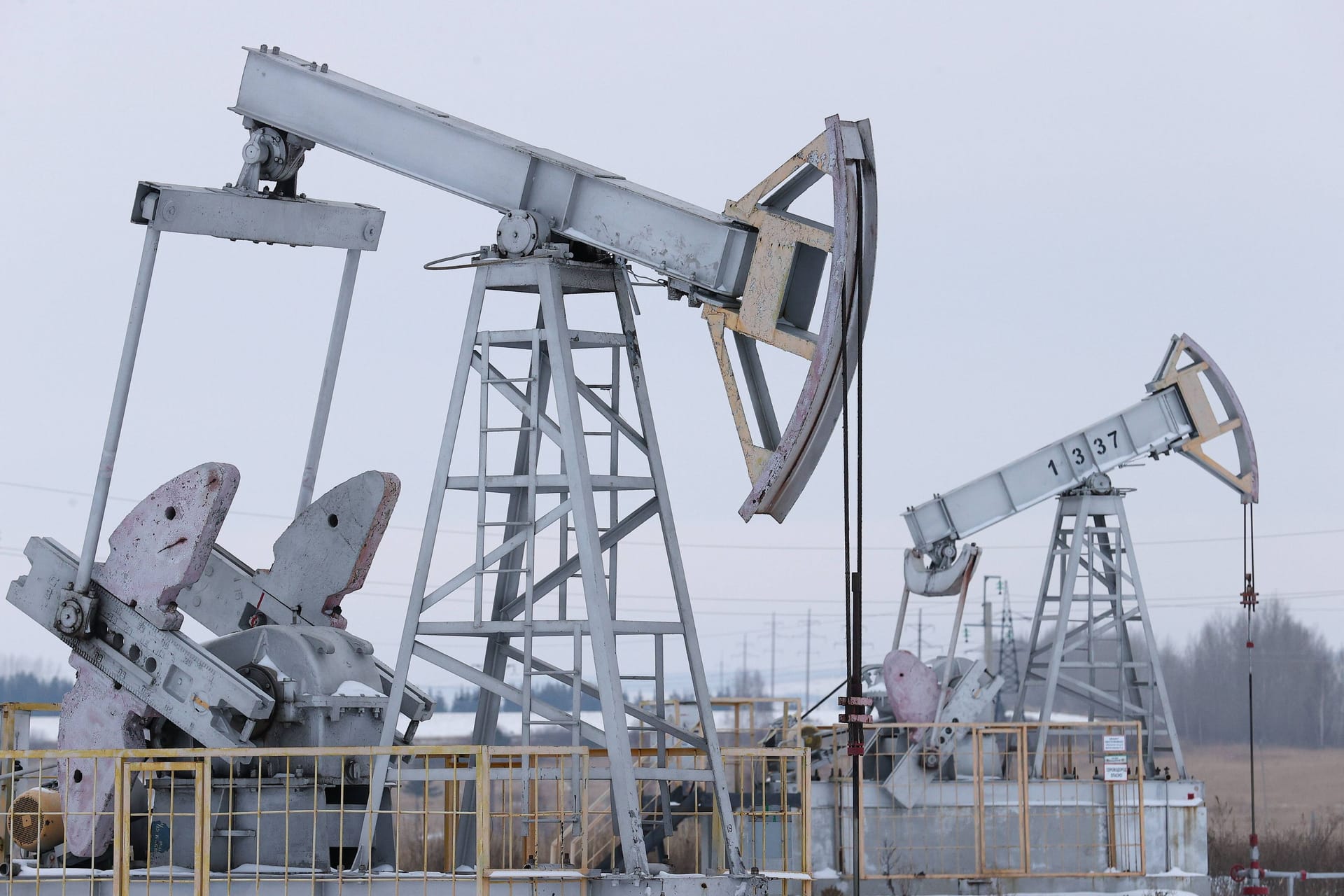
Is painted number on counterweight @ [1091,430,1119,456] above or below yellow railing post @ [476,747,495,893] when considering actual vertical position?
above

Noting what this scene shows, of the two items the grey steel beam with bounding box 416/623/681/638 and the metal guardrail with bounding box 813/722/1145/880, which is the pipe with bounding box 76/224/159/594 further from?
the metal guardrail with bounding box 813/722/1145/880

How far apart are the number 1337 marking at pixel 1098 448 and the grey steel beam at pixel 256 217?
8.82 metres

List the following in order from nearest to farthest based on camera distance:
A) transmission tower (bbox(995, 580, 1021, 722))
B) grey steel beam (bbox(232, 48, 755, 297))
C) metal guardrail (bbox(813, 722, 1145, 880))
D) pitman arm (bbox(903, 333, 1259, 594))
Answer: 1. grey steel beam (bbox(232, 48, 755, 297))
2. metal guardrail (bbox(813, 722, 1145, 880))
3. pitman arm (bbox(903, 333, 1259, 594))
4. transmission tower (bbox(995, 580, 1021, 722))

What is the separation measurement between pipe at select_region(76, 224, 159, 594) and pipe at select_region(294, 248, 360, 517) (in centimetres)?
133

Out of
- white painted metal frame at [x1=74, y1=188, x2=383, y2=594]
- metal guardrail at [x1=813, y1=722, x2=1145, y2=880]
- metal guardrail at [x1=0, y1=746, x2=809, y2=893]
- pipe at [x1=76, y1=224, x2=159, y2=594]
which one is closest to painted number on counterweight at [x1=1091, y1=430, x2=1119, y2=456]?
metal guardrail at [x1=813, y1=722, x2=1145, y2=880]

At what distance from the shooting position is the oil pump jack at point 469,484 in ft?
30.8

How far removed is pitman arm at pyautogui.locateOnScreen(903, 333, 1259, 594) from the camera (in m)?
18.1

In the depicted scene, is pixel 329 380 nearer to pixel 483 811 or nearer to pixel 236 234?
pixel 236 234

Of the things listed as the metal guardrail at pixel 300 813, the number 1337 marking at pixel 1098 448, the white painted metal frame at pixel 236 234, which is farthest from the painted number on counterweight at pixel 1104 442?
the white painted metal frame at pixel 236 234

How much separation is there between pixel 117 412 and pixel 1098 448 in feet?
34.4

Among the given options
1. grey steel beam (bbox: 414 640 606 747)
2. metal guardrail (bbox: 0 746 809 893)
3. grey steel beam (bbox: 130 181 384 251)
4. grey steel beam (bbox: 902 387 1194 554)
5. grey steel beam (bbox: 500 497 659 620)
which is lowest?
metal guardrail (bbox: 0 746 809 893)

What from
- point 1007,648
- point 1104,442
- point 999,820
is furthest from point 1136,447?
point 1007,648

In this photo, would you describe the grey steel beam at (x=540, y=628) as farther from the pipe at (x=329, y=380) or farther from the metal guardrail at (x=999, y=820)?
the metal guardrail at (x=999, y=820)

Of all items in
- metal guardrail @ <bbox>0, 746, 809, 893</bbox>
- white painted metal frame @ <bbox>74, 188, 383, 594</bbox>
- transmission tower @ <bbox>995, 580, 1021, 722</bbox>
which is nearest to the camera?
metal guardrail @ <bbox>0, 746, 809, 893</bbox>
